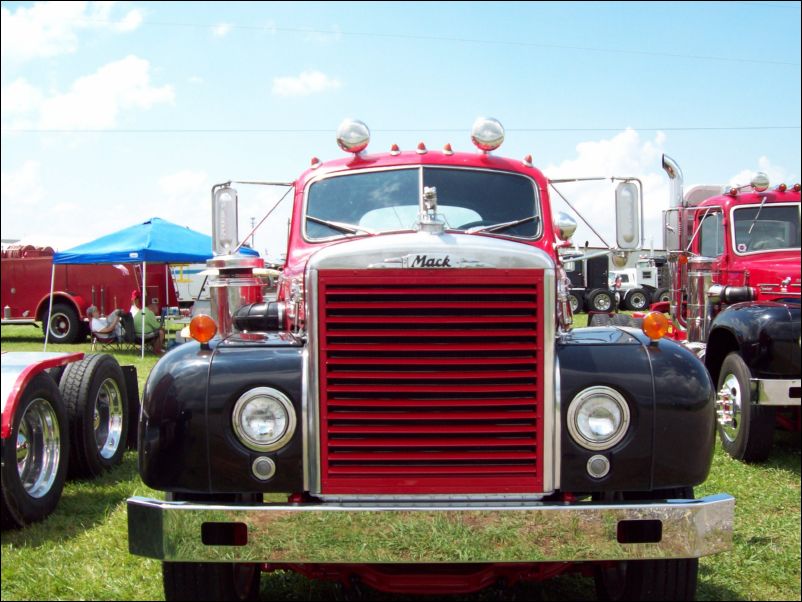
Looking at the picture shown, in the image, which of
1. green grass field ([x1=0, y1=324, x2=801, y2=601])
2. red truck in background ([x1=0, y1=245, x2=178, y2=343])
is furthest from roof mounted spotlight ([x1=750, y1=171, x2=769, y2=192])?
red truck in background ([x1=0, y1=245, x2=178, y2=343])

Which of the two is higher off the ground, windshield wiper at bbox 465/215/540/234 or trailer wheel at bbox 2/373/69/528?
windshield wiper at bbox 465/215/540/234

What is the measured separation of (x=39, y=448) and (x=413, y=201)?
284cm

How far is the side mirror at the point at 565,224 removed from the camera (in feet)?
13.9

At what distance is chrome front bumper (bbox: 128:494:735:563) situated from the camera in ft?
8.70

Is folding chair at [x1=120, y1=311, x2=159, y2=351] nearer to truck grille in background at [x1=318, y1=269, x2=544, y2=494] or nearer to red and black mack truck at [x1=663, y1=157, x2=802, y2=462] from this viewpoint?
red and black mack truck at [x1=663, y1=157, x2=802, y2=462]

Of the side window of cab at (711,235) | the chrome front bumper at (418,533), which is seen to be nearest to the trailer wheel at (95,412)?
the chrome front bumper at (418,533)

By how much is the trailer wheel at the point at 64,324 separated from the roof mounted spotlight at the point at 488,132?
15.1 metres

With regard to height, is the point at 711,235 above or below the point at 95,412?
above

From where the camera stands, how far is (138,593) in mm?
3529

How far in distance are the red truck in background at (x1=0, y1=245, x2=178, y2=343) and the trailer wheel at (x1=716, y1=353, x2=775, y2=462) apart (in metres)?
13.9

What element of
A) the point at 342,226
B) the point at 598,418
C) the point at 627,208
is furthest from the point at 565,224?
the point at 598,418

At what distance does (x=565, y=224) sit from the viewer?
4250 mm

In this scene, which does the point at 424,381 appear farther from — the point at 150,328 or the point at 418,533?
the point at 150,328

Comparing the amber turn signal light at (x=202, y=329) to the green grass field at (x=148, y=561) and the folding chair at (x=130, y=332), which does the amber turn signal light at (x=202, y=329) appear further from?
the folding chair at (x=130, y=332)
